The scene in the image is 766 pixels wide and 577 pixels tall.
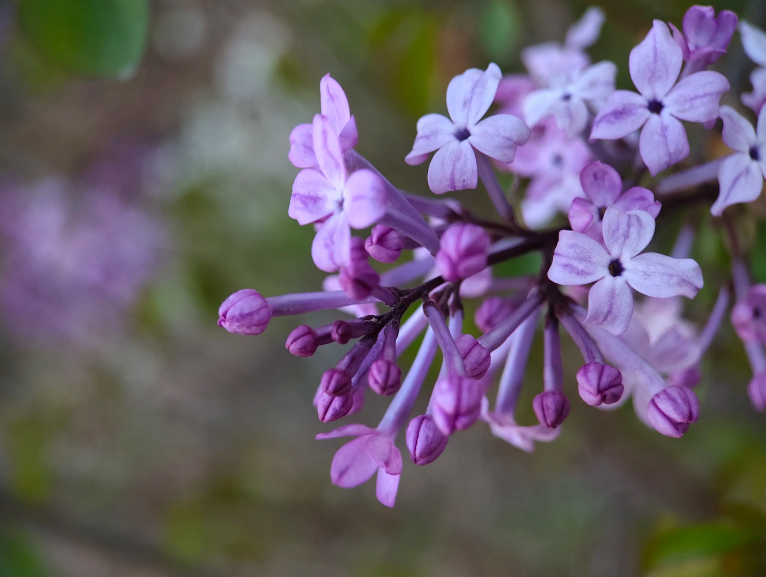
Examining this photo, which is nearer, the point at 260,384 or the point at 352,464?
the point at 352,464

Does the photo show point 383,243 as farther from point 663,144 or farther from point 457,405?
point 663,144

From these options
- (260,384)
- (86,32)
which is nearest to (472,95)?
(86,32)

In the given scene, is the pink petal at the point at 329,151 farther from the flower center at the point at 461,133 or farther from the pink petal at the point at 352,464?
the pink petal at the point at 352,464

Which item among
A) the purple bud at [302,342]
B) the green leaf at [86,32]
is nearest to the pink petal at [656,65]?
the purple bud at [302,342]

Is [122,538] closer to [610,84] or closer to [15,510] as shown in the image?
[15,510]

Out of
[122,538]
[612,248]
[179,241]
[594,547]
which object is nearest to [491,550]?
[594,547]

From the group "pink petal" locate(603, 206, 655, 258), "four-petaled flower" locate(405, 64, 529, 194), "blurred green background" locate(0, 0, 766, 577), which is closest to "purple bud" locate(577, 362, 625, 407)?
"pink petal" locate(603, 206, 655, 258)
